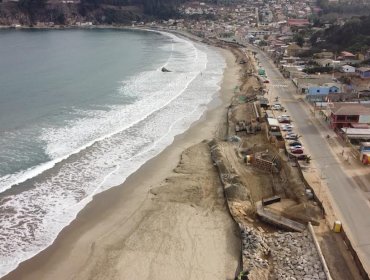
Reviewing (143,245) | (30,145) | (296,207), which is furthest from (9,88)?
(296,207)

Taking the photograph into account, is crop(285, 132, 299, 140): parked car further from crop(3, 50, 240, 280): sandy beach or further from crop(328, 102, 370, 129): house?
crop(3, 50, 240, 280): sandy beach

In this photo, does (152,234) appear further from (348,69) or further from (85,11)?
(85,11)

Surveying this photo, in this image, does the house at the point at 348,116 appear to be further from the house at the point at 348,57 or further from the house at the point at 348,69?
the house at the point at 348,57

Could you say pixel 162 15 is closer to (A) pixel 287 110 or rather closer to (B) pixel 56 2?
(B) pixel 56 2

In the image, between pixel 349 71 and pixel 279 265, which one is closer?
pixel 279 265

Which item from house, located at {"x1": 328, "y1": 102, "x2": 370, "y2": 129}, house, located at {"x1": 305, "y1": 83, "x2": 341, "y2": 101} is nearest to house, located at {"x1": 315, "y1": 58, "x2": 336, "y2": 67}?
house, located at {"x1": 305, "y1": 83, "x2": 341, "y2": 101}

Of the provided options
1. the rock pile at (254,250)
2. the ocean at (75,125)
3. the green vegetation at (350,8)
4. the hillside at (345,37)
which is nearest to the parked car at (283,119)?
the ocean at (75,125)
